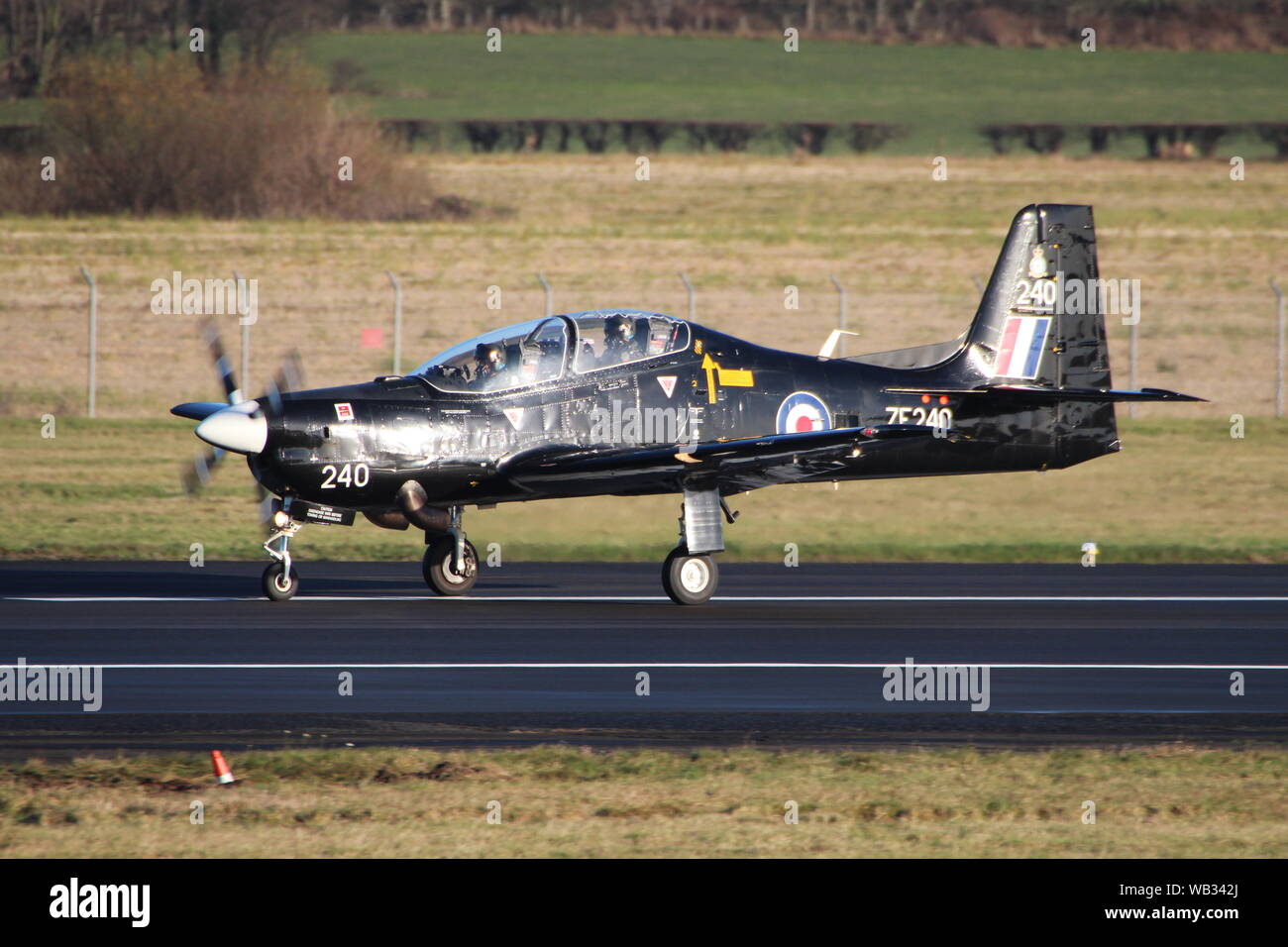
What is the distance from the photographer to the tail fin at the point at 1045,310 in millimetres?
18531

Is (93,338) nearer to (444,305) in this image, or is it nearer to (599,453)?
(444,305)

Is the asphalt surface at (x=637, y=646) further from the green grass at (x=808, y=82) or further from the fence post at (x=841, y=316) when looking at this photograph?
the green grass at (x=808, y=82)

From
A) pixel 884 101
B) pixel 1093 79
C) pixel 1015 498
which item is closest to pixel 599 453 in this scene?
pixel 1015 498

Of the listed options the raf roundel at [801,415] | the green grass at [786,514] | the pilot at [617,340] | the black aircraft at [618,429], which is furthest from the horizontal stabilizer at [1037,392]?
the green grass at [786,514]

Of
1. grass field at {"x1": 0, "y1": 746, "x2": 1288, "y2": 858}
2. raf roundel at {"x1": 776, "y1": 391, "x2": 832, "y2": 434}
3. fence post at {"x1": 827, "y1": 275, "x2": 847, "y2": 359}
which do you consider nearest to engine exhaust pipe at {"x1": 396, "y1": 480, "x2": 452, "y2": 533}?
raf roundel at {"x1": 776, "y1": 391, "x2": 832, "y2": 434}

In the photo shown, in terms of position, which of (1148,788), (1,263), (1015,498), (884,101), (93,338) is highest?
(884,101)

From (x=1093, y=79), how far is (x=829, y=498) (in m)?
58.5

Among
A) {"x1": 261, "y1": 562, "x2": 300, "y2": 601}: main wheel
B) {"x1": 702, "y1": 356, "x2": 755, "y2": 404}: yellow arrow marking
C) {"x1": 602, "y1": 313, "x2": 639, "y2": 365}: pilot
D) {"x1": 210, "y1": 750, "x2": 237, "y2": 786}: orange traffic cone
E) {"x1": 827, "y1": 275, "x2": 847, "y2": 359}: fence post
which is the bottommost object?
{"x1": 210, "y1": 750, "x2": 237, "y2": 786}: orange traffic cone

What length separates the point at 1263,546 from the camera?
21891 mm

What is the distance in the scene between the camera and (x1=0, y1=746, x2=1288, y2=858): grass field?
8.47 meters

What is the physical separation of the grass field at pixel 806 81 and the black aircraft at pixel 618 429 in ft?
165

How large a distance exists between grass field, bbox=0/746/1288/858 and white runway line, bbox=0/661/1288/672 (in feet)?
9.11

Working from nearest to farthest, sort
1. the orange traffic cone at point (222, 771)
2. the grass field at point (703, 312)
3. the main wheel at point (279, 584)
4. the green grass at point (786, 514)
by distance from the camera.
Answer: the orange traffic cone at point (222, 771) → the main wheel at point (279, 584) → the green grass at point (786, 514) → the grass field at point (703, 312)

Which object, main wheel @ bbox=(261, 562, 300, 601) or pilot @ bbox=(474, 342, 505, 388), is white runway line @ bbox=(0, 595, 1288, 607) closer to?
main wheel @ bbox=(261, 562, 300, 601)
